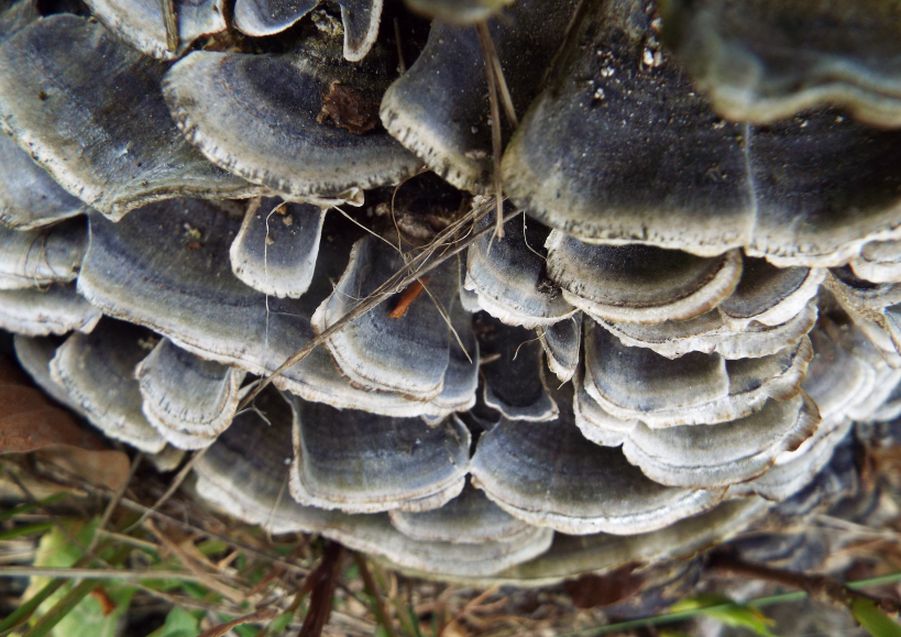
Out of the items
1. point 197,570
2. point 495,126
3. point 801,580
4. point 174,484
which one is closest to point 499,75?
point 495,126

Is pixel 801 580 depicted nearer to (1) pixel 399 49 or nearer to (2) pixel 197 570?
(2) pixel 197 570

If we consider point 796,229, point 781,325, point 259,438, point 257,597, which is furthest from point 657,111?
point 257,597

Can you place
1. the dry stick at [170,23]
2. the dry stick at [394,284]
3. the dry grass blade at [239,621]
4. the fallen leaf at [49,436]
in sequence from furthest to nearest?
the fallen leaf at [49,436], the dry grass blade at [239,621], the dry stick at [394,284], the dry stick at [170,23]

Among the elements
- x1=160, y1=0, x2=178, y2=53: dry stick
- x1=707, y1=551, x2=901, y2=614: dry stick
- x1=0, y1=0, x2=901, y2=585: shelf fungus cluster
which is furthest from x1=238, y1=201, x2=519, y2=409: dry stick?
x1=707, y1=551, x2=901, y2=614: dry stick

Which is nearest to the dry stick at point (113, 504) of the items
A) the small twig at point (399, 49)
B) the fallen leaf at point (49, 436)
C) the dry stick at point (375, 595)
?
the fallen leaf at point (49, 436)

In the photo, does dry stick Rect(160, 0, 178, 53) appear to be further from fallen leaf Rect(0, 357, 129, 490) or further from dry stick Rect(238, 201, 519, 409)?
fallen leaf Rect(0, 357, 129, 490)

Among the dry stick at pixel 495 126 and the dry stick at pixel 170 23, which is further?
the dry stick at pixel 170 23

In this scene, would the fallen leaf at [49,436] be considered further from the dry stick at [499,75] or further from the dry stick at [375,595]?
the dry stick at [499,75]
